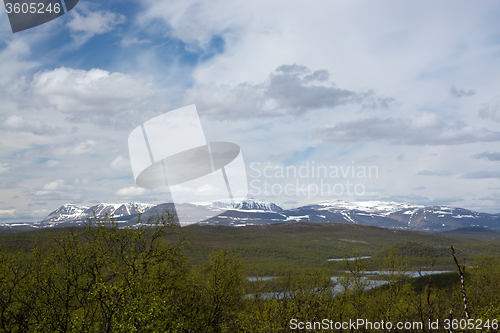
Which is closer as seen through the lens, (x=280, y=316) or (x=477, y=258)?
(x=280, y=316)

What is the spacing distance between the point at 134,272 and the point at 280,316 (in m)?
13.0

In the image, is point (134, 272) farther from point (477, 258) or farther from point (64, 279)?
point (477, 258)

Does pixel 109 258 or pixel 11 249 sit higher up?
pixel 109 258

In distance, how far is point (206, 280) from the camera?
121 feet

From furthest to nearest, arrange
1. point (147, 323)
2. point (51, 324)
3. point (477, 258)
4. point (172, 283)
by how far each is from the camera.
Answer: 1. point (477, 258)
2. point (172, 283)
3. point (51, 324)
4. point (147, 323)

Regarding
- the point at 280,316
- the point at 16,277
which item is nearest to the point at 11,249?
the point at 16,277

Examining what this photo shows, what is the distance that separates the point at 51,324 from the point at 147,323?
8.19m

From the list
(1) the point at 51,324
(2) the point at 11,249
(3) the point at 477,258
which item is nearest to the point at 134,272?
(1) the point at 51,324

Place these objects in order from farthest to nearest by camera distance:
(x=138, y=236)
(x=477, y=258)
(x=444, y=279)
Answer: (x=444, y=279), (x=477, y=258), (x=138, y=236)

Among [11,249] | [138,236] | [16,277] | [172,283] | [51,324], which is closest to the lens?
[51,324]

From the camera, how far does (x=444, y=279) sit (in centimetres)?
12681

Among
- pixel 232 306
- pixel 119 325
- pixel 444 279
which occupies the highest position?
pixel 119 325

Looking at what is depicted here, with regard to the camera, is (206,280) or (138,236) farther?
(206,280)

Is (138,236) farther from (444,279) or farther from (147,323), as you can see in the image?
(444,279)
